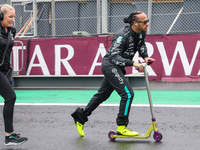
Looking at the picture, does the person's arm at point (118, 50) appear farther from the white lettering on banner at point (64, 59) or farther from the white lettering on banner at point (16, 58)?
the white lettering on banner at point (16, 58)

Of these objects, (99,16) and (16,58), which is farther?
(16,58)

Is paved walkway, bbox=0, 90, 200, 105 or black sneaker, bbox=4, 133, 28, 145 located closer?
black sneaker, bbox=4, 133, 28, 145

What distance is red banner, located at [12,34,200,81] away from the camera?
10.9 meters

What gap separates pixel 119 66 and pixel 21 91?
272 inches

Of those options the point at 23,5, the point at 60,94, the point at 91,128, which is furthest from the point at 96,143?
the point at 23,5

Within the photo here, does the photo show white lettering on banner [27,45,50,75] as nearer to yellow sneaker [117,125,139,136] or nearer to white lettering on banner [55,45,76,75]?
white lettering on banner [55,45,76,75]

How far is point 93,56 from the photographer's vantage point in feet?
37.9

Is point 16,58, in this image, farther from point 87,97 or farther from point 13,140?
point 13,140

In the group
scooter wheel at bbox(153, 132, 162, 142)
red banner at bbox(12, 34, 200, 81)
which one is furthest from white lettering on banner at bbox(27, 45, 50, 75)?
scooter wheel at bbox(153, 132, 162, 142)

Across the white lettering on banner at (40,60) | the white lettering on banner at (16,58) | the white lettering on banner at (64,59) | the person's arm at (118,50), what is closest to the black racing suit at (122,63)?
the person's arm at (118,50)

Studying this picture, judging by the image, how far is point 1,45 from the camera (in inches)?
186

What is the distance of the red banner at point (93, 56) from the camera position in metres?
10.9

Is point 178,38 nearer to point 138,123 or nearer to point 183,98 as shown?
point 183,98

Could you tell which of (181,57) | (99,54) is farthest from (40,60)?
(181,57)
